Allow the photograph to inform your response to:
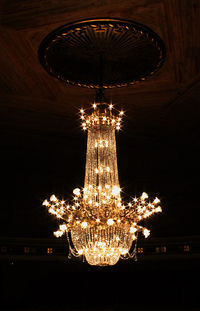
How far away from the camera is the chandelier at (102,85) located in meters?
4.21

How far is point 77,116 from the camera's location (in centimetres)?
648

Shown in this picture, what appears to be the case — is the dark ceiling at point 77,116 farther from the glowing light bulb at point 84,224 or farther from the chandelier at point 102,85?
the glowing light bulb at point 84,224

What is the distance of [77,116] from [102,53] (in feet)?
6.70

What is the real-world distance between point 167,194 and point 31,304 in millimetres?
9576

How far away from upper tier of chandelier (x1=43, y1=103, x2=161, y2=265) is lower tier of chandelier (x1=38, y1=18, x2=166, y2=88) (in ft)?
1.55

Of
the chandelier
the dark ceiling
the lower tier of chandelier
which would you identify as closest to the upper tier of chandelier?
the chandelier

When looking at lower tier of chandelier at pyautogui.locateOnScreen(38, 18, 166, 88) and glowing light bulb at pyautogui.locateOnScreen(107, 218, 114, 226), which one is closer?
lower tier of chandelier at pyautogui.locateOnScreen(38, 18, 166, 88)

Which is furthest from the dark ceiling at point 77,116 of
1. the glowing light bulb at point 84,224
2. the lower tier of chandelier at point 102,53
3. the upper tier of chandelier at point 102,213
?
the glowing light bulb at point 84,224

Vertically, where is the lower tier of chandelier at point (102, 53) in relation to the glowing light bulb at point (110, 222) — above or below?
above

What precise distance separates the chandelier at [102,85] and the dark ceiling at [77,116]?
147 mm

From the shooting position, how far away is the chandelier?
13.8 feet

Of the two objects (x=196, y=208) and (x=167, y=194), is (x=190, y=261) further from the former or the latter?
(x=167, y=194)

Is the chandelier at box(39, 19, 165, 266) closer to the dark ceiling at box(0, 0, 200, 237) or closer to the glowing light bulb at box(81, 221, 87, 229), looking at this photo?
the glowing light bulb at box(81, 221, 87, 229)

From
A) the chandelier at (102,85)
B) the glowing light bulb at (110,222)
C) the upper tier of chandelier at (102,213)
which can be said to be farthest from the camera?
the upper tier of chandelier at (102,213)
